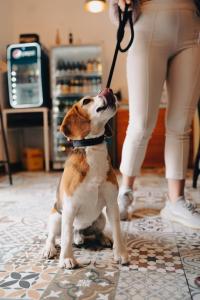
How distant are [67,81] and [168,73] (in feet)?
7.30

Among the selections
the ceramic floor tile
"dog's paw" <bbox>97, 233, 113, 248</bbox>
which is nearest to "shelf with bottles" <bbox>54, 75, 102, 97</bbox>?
"dog's paw" <bbox>97, 233, 113, 248</bbox>

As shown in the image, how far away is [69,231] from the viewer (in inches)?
36.9

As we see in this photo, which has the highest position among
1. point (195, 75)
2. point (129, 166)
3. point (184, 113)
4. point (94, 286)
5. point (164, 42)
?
point (164, 42)

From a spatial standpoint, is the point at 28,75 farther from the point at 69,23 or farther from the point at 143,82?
the point at 143,82

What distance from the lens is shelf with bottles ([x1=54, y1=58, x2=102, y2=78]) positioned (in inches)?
134

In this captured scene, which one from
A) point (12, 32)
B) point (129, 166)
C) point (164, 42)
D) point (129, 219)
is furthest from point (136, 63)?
point (12, 32)

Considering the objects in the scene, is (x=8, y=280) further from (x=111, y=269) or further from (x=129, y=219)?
(x=129, y=219)

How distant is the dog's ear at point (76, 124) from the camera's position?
37.4 inches

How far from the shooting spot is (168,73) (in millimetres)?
1387

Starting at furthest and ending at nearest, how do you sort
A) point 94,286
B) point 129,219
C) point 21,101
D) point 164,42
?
point 21,101 < point 129,219 < point 164,42 < point 94,286

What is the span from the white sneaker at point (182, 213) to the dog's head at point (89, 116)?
0.61m

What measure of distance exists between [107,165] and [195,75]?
0.62 meters

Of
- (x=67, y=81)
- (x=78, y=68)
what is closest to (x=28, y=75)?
(x=67, y=81)

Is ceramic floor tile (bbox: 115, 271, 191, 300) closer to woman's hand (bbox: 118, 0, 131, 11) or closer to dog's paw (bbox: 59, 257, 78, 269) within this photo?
dog's paw (bbox: 59, 257, 78, 269)
